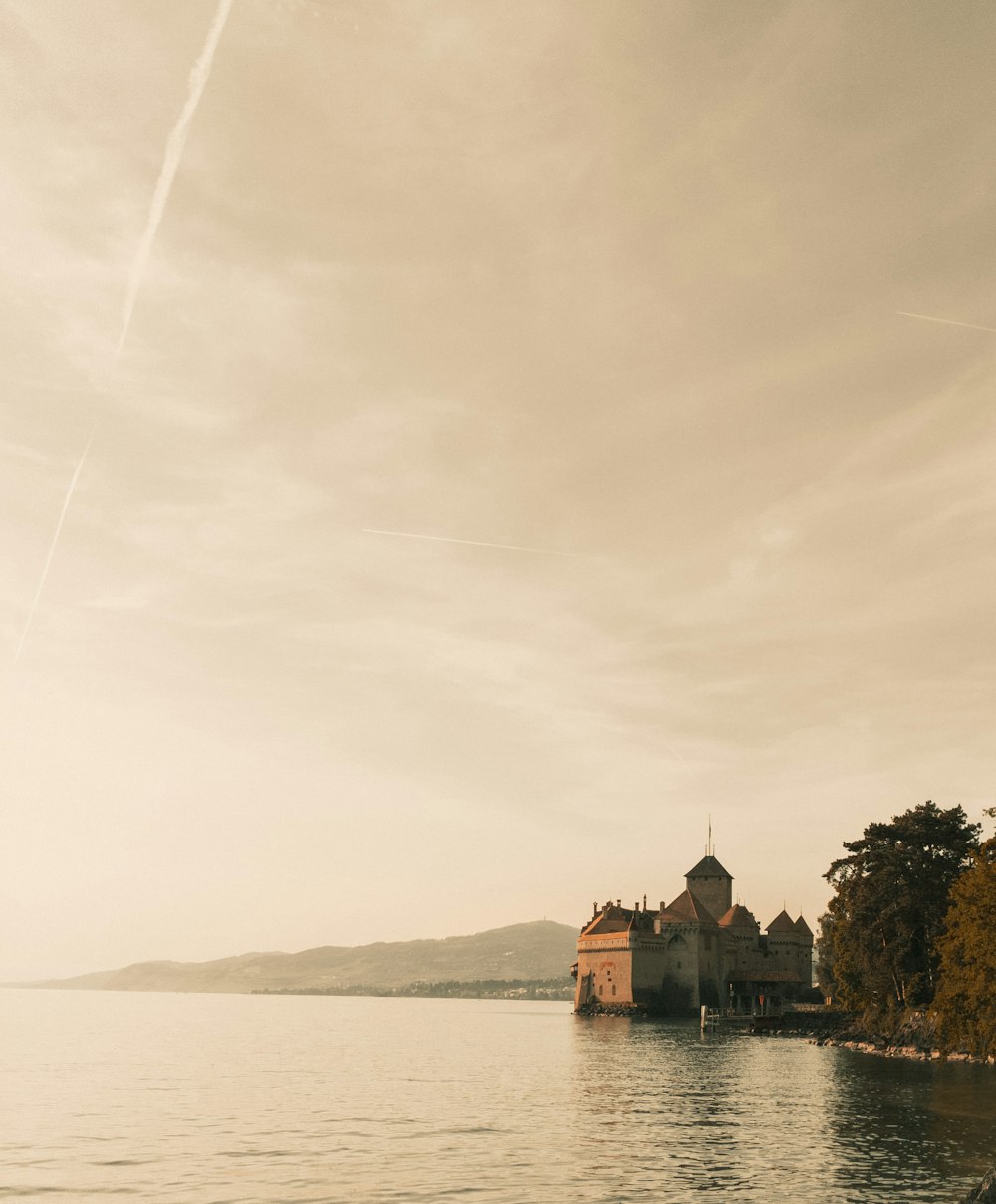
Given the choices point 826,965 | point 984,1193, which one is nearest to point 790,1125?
point 984,1193

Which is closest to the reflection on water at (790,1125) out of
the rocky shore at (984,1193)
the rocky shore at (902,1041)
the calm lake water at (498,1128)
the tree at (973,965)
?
the calm lake water at (498,1128)

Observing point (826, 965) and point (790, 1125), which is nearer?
point (790, 1125)

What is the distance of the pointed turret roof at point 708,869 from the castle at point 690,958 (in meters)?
2.25

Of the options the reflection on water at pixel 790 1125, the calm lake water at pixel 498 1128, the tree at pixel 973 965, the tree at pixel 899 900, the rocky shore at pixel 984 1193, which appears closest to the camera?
the rocky shore at pixel 984 1193

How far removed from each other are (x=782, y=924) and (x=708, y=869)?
1094cm

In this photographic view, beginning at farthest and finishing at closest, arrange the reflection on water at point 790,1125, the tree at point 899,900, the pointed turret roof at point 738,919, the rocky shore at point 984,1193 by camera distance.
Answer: the pointed turret roof at point 738,919 < the tree at point 899,900 < the reflection on water at point 790,1125 < the rocky shore at point 984,1193

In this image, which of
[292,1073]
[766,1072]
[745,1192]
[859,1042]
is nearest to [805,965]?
[859,1042]

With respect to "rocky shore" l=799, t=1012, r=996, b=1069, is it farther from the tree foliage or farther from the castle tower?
the castle tower

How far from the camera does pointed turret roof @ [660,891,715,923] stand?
119 m

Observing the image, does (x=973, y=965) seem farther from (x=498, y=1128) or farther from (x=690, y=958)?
(x=690, y=958)

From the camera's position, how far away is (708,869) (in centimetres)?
13350

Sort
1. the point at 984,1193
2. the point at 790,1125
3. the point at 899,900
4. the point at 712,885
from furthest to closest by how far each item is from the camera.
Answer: the point at 712,885, the point at 899,900, the point at 790,1125, the point at 984,1193

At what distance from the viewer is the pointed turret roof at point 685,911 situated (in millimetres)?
119256

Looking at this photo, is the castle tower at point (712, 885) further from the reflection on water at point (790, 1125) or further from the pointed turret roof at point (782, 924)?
the reflection on water at point (790, 1125)
